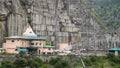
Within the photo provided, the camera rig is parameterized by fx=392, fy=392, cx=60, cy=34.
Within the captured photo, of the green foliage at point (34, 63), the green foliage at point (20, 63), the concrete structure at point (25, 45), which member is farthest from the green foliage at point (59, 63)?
the concrete structure at point (25, 45)

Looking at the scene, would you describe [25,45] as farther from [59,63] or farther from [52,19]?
[52,19]

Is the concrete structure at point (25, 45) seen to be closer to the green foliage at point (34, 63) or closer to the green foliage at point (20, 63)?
the green foliage at point (34, 63)

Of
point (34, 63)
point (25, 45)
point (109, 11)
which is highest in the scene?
point (109, 11)

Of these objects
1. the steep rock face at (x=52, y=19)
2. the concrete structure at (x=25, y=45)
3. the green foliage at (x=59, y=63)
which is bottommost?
the green foliage at (x=59, y=63)

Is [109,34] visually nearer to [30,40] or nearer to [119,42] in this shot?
[119,42]

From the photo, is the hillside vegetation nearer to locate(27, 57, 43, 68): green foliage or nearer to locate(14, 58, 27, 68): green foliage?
locate(27, 57, 43, 68): green foliage

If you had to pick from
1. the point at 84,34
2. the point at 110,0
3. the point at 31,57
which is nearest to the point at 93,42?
the point at 84,34

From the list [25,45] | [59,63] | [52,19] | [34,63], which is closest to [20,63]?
[34,63]

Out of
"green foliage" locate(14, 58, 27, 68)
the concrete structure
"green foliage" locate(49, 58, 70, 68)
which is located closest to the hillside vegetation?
the concrete structure
